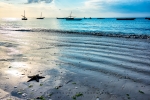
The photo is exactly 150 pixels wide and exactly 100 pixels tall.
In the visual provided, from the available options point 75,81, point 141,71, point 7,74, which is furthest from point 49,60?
point 141,71

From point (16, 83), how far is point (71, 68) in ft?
13.8

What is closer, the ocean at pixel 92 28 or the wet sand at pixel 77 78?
the wet sand at pixel 77 78

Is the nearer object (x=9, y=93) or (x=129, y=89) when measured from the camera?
(x=9, y=93)

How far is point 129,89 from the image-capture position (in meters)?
9.36

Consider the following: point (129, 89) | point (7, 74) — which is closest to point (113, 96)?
point (129, 89)

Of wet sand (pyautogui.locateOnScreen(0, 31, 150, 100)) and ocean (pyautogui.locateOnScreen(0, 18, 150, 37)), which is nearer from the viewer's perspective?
wet sand (pyautogui.locateOnScreen(0, 31, 150, 100))

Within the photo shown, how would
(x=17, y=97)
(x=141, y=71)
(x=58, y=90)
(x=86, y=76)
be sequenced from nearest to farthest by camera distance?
(x=17, y=97)
(x=58, y=90)
(x=86, y=76)
(x=141, y=71)

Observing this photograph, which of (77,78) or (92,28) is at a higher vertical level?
(77,78)

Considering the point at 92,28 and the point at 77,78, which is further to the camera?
the point at 92,28

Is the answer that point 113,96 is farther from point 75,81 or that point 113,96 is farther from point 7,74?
point 7,74

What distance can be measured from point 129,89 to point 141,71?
3.35 metres

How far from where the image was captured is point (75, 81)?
412 inches

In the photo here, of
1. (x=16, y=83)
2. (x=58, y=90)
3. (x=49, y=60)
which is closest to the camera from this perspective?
(x=58, y=90)

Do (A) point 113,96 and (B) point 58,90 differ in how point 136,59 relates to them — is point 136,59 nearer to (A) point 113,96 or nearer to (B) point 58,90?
(A) point 113,96
